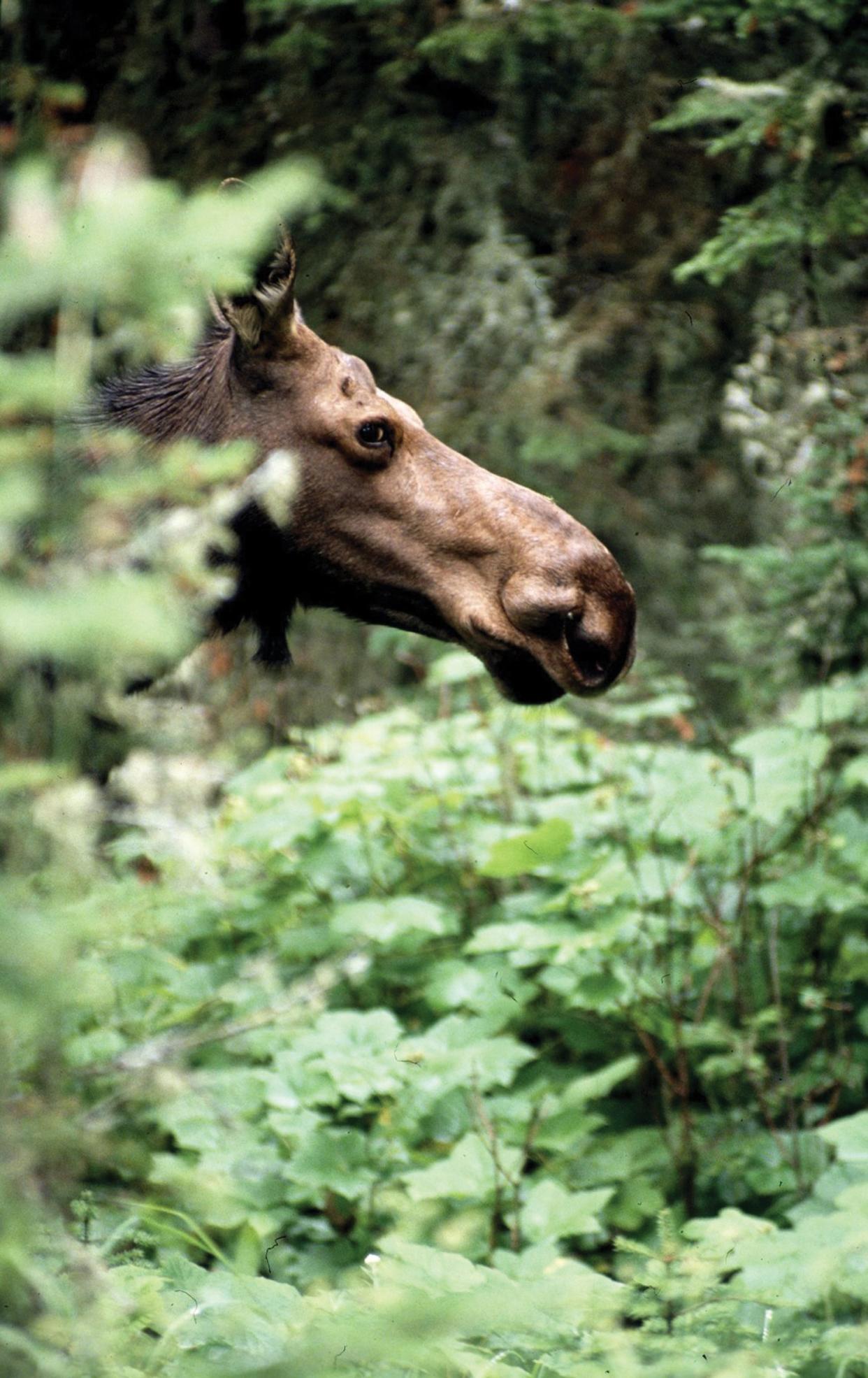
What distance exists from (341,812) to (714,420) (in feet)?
12.8

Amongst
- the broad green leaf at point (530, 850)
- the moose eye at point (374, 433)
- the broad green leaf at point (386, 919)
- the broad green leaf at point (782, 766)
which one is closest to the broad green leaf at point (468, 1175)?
the broad green leaf at point (386, 919)

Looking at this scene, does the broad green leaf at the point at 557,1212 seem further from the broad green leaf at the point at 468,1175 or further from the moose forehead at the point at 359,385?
the moose forehead at the point at 359,385

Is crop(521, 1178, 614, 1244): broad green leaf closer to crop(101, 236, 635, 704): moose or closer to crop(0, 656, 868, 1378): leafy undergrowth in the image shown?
crop(0, 656, 868, 1378): leafy undergrowth

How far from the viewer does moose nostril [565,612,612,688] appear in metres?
2.81

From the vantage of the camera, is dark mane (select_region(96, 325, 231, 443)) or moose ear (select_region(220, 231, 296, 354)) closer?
moose ear (select_region(220, 231, 296, 354))

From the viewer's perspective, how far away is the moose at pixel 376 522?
2.85 m

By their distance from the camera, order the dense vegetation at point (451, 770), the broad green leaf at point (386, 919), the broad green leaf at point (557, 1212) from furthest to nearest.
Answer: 1. the broad green leaf at point (386, 919)
2. the broad green leaf at point (557, 1212)
3. the dense vegetation at point (451, 770)

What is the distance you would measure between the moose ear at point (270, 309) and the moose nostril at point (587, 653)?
0.96m

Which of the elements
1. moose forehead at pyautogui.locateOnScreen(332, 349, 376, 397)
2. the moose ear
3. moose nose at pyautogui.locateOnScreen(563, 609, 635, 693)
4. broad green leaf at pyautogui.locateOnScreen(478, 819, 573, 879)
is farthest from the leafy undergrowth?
the moose ear

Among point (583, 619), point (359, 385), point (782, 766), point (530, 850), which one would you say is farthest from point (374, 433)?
point (782, 766)

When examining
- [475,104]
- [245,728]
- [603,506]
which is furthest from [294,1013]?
[475,104]

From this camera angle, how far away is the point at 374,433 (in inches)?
120

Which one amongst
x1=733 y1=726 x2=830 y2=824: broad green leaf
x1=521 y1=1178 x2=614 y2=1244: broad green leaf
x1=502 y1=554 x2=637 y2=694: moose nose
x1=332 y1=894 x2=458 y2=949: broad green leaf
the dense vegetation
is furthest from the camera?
x1=733 y1=726 x2=830 y2=824: broad green leaf

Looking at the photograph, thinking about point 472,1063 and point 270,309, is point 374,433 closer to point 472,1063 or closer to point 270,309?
point 270,309
